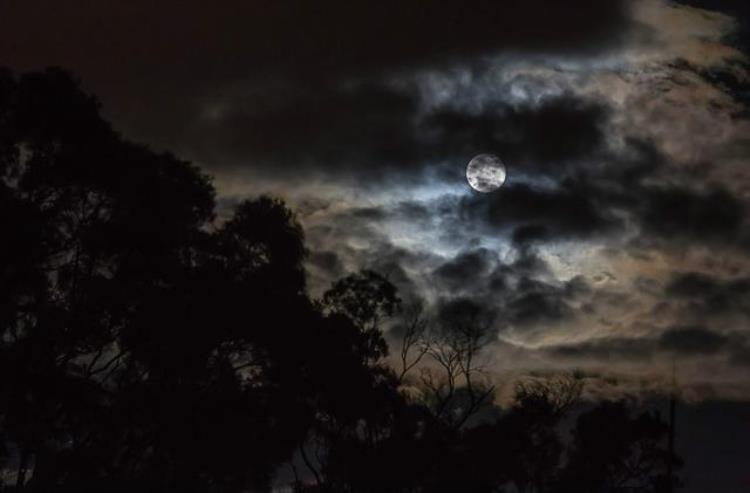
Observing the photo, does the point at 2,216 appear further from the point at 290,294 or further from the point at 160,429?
the point at 290,294

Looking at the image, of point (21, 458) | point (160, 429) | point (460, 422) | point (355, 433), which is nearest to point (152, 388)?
point (160, 429)

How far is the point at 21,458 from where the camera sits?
3634 centimetres

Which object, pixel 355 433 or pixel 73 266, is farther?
pixel 355 433

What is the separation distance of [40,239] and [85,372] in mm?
6614

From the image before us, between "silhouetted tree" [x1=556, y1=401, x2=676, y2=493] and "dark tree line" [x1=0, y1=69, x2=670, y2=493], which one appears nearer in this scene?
"dark tree line" [x1=0, y1=69, x2=670, y2=493]

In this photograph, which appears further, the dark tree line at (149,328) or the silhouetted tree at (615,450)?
the silhouetted tree at (615,450)

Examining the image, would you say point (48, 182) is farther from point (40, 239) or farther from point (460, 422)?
point (460, 422)

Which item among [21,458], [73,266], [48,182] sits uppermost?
[48,182]

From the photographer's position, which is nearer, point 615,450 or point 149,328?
point 149,328

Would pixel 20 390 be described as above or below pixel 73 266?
below

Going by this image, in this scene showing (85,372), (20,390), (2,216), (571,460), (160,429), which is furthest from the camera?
(571,460)

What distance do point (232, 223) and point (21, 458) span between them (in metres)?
13.0

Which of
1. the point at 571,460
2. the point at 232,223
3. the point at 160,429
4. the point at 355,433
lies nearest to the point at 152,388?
the point at 160,429

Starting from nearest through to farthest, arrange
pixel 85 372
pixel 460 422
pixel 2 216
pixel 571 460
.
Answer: pixel 2 216
pixel 85 372
pixel 460 422
pixel 571 460
